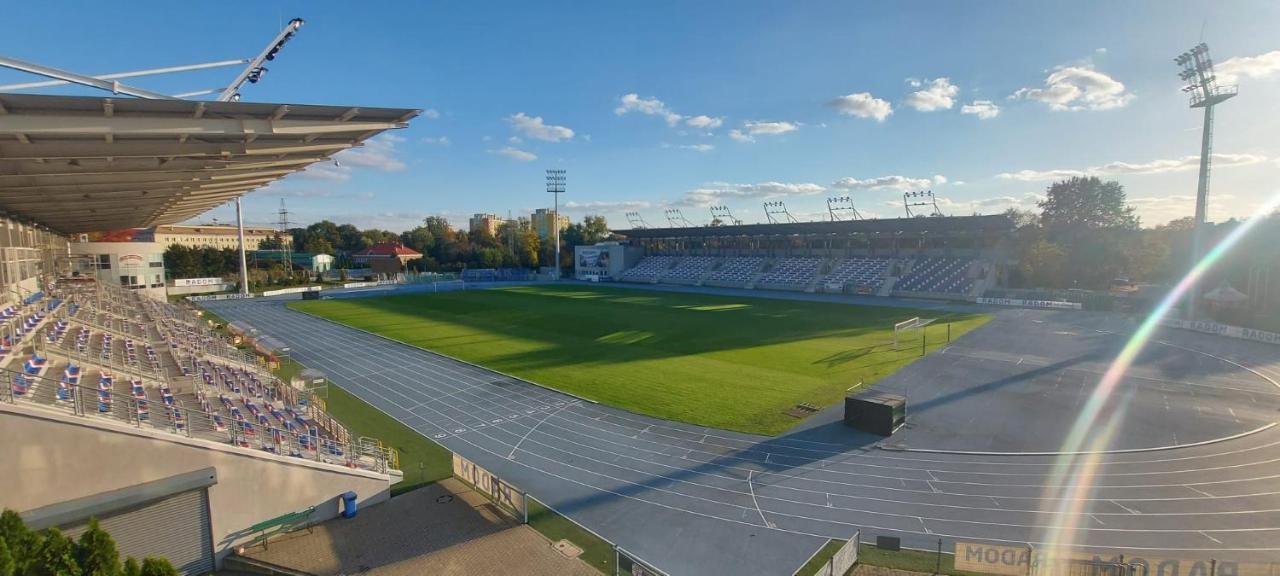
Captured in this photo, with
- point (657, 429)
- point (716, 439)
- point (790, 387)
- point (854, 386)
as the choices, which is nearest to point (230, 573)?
point (657, 429)

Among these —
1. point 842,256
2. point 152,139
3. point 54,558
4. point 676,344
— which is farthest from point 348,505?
point 842,256

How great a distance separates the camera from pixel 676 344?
99.4 feet

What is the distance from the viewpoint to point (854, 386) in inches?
832

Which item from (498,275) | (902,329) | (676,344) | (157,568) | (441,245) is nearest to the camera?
(157,568)

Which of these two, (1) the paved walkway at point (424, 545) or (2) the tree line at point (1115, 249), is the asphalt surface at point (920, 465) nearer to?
(1) the paved walkway at point (424, 545)

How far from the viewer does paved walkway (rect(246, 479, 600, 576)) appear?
973 centimetres

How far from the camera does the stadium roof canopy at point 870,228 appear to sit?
49.3 m

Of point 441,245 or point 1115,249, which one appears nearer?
point 1115,249

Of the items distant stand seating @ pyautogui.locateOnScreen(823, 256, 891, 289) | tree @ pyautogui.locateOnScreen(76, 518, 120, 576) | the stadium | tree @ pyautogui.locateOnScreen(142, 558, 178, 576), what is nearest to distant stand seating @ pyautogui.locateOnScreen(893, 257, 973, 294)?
distant stand seating @ pyautogui.locateOnScreen(823, 256, 891, 289)

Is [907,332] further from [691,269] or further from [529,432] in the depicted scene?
[691,269]

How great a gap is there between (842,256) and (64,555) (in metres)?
65.4

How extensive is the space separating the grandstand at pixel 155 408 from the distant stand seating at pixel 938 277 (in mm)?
51765

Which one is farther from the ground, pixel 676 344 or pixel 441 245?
pixel 441 245

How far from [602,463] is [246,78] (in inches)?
1854
